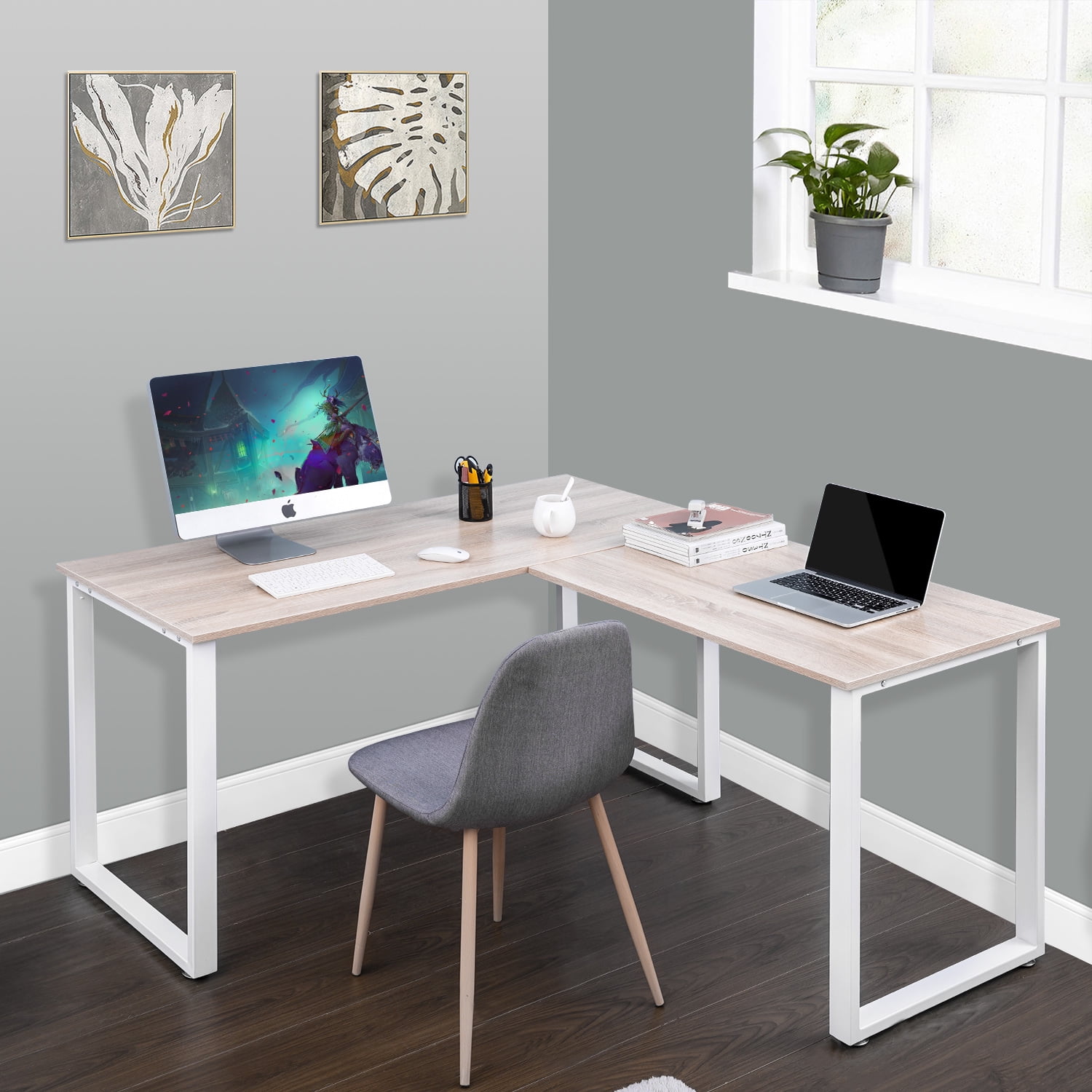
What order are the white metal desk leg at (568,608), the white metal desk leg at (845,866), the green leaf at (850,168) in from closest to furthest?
the white metal desk leg at (845,866) → the green leaf at (850,168) → the white metal desk leg at (568,608)

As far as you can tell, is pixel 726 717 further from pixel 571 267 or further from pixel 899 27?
pixel 899 27

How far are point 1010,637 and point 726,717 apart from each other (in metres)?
1.15

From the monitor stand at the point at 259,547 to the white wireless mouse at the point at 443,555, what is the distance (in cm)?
A: 24

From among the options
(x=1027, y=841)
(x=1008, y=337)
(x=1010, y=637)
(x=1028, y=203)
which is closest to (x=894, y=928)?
(x=1027, y=841)

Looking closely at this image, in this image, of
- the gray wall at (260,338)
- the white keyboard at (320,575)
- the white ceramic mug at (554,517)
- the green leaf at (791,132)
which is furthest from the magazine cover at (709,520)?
the green leaf at (791,132)

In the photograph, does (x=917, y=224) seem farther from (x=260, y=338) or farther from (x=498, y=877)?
(x=498, y=877)

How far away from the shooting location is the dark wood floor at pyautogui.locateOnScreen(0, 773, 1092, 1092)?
8.93 ft

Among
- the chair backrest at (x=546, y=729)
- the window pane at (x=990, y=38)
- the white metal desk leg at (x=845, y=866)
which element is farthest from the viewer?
the window pane at (x=990, y=38)

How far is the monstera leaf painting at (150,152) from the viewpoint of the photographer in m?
3.17

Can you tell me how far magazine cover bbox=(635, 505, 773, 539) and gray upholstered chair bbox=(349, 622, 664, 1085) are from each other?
62 centimetres

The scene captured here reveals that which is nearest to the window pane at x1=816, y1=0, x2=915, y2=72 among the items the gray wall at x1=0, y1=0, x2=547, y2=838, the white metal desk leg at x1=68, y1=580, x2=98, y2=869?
the gray wall at x1=0, y1=0, x2=547, y2=838

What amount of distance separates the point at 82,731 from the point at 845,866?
5.34 feet

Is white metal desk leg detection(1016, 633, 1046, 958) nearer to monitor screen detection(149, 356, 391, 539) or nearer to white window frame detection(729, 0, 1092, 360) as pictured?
white window frame detection(729, 0, 1092, 360)

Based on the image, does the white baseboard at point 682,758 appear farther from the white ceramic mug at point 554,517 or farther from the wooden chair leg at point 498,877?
the white ceramic mug at point 554,517
